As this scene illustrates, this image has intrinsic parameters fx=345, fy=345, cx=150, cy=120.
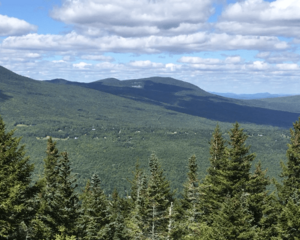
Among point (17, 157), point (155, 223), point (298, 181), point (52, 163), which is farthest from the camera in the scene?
point (52, 163)

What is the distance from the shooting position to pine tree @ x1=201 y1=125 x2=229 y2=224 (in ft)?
101

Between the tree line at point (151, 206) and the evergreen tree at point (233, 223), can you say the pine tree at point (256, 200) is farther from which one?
the evergreen tree at point (233, 223)

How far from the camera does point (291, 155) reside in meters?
32.3

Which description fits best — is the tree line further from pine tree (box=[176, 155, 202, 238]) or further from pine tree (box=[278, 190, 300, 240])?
pine tree (box=[176, 155, 202, 238])

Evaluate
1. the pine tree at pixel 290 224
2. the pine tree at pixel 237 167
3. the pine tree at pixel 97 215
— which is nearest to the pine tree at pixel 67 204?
the pine tree at pixel 97 215

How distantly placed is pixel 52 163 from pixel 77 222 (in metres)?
15.4

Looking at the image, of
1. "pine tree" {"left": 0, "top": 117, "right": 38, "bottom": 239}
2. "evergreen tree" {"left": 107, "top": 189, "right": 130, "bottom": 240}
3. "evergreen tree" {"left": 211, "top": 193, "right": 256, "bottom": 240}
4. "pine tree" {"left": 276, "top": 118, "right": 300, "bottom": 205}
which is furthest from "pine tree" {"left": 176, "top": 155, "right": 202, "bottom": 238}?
"pine tree" {"left": 0, "top": 117, "right": 38, "bottom": 239}

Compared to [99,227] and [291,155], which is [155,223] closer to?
[99,227]

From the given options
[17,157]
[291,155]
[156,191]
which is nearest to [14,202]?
[17,157]

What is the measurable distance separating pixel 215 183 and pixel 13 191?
1988 centimetres

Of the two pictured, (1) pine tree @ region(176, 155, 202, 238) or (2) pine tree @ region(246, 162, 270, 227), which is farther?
(1) pine tree @ region(176, 155, 202, 238)

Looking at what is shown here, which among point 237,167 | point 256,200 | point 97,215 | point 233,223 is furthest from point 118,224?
point 233,223

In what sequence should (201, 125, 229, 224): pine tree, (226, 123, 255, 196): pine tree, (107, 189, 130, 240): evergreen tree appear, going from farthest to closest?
(107, 189, 130, 240): evergreen tree → (201, 125, 229, 224): pine tree → (226, 123, 255, 196): pine tree

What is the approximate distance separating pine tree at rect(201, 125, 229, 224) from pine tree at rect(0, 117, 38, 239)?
15.7 meters
